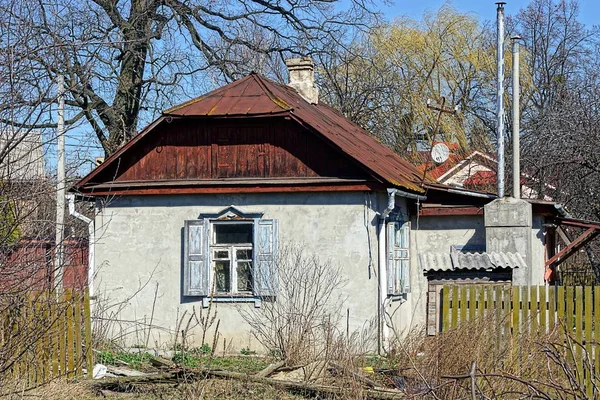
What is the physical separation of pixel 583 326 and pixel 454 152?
68.0 feet

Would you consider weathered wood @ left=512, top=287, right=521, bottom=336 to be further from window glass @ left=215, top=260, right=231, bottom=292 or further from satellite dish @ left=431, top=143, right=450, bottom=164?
satellite dish @ left=431, top=143, right=450, bottom=164

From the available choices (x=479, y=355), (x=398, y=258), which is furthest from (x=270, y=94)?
(x=479, y=355)

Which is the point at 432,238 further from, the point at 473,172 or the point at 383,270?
the point at 473,172

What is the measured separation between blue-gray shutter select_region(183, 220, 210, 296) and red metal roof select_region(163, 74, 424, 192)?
207cm

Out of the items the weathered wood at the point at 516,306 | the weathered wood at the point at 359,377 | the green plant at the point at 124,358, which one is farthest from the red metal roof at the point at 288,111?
the weathered wood at the point at 359,377

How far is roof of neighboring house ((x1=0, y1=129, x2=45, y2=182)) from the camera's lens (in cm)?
755

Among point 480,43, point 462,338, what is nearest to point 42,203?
point 462,338

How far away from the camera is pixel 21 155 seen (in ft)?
26.0

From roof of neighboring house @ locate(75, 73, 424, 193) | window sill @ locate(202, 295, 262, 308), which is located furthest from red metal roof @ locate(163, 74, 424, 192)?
window sill @ locate(202, 295, 262, 308)

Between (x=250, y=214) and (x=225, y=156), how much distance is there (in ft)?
3.83

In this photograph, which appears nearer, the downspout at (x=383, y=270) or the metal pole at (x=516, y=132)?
the downspout at (x=383, y=270)

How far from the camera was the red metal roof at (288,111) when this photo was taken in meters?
15.8

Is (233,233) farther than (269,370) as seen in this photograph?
Yes

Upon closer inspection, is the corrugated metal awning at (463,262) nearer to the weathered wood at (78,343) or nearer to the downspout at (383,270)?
the downspout at (383,270)
